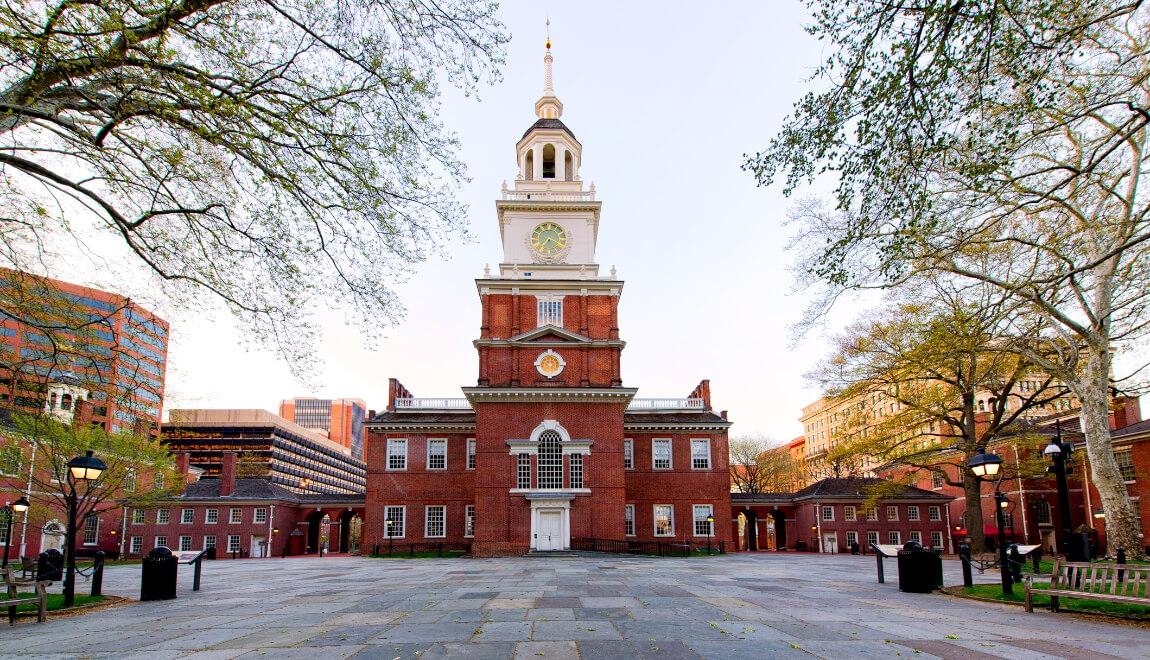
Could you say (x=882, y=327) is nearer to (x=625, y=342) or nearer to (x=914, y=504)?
(x=625, y=342)

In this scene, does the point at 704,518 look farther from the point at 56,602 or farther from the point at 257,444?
the point at 257,444

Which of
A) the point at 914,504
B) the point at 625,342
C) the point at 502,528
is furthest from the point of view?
the point at 914,504

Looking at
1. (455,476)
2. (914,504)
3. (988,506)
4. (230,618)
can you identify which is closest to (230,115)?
(230,618)

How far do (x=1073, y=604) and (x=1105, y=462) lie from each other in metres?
7.15

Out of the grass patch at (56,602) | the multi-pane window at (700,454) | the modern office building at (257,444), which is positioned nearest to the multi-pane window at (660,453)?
the multi-pane window at (700,454)

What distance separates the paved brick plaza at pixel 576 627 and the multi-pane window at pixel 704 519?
27.0m

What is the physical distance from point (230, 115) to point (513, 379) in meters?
30.3

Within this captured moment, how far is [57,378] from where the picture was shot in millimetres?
12203

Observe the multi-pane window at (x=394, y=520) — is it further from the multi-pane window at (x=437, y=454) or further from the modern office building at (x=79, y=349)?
the modern office building at (x=79, y=349)

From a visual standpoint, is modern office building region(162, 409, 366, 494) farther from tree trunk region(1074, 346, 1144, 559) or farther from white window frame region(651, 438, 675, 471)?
tree trunk region(1074, 346, 1144, 559)

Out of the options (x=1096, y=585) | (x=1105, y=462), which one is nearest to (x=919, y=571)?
(x=1096, y=585)

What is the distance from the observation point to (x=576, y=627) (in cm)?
959

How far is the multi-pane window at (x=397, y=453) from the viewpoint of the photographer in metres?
43.1

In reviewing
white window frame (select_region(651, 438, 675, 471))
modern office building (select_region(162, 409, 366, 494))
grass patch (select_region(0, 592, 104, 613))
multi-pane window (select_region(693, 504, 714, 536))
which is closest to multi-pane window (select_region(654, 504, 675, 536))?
multi-pane window (select_region(693, 504, 714, 536))
